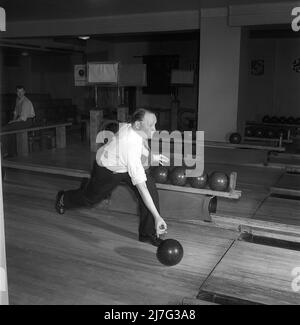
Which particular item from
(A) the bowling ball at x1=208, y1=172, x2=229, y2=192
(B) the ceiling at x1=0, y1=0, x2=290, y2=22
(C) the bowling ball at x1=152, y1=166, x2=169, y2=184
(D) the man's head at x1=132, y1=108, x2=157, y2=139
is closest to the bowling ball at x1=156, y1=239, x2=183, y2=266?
(D) the man's head at x1=132, y1=108, x2=157, y2=139

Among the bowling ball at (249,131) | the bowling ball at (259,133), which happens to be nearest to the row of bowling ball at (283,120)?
the bowling ball at (249,131)

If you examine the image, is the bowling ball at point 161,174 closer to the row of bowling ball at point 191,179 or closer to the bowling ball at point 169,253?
the row of bowling ball at point 191,179

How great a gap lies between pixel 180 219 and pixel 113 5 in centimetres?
448

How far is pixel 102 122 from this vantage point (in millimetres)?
6188

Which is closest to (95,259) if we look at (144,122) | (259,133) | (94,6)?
(144,122)

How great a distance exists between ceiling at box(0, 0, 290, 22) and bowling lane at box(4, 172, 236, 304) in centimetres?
396

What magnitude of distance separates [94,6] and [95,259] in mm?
5171

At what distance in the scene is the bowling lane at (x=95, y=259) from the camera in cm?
214

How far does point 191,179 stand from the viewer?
333cm

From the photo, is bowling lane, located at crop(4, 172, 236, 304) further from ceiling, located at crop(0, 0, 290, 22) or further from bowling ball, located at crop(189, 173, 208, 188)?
ceiling, located at crop(0, 0, 290, 22)

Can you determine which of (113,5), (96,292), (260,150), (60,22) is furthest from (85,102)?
(96,292)

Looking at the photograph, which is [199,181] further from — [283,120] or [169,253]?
[283,120]

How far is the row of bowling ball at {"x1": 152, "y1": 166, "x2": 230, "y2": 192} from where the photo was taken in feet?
10.4
